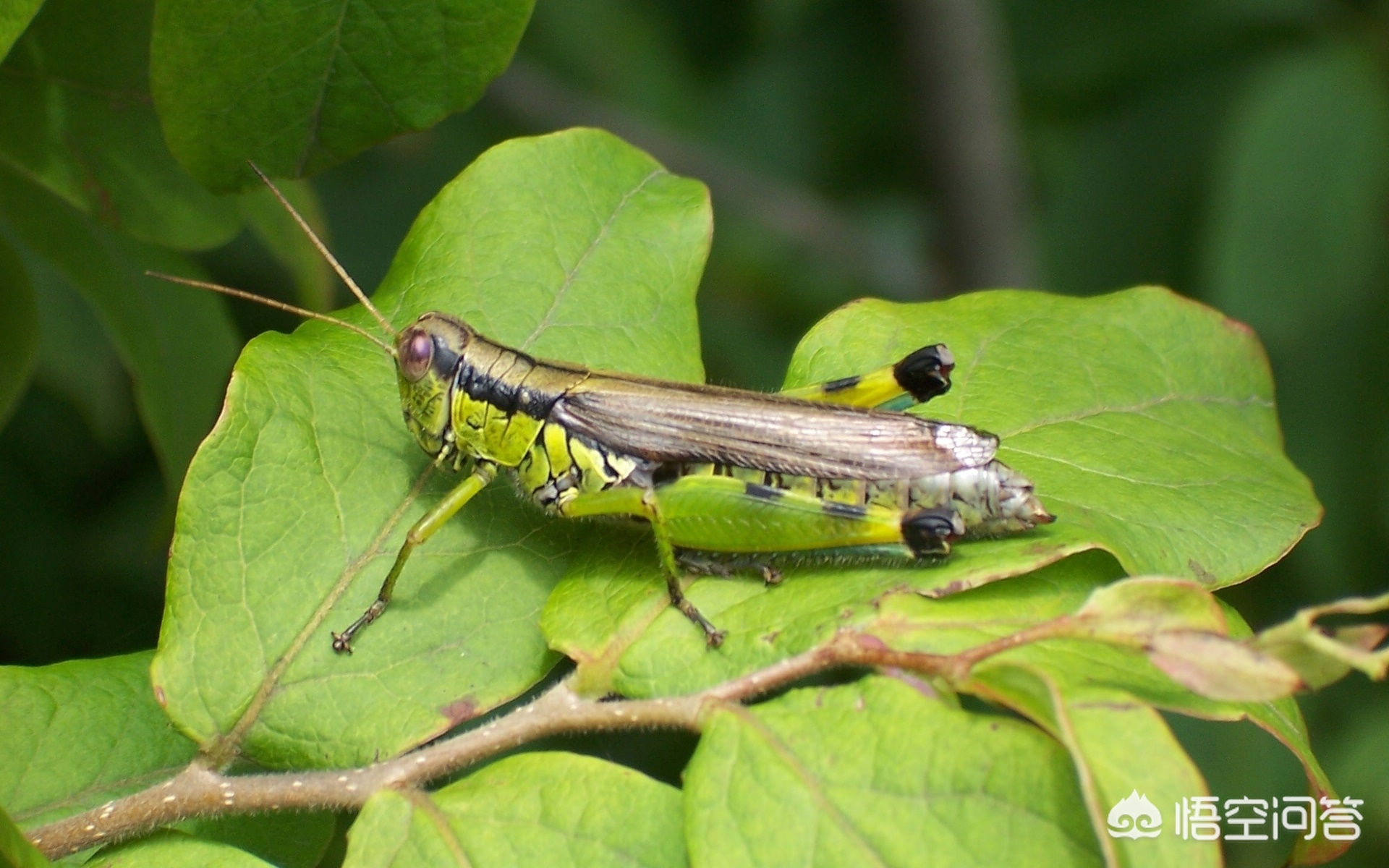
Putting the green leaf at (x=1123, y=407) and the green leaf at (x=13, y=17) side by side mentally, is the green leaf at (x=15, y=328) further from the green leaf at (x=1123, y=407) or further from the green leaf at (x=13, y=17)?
the green leaf at (x=1123, y=407)

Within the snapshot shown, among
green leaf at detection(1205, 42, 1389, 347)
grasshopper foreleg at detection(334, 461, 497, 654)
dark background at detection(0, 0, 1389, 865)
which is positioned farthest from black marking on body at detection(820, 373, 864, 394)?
green leaf at detection(1205, 42, 1389, 347)

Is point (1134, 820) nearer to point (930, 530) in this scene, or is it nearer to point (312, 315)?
point (930, 530)

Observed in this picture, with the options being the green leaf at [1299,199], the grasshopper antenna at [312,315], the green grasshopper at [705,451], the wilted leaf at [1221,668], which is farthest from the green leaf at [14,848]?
the green leaf at [1299,199]

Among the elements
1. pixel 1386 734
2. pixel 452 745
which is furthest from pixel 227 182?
pixel 1386 734

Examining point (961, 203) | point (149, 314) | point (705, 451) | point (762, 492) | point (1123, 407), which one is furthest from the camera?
point (961, 203)

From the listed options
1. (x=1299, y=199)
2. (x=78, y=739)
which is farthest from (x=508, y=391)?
(x=1299, y=199)

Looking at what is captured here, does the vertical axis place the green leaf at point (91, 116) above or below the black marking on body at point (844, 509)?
above

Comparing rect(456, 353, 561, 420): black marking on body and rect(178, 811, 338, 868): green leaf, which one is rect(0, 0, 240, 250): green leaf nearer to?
rect(456, 353, 561, 420): black marking on body
